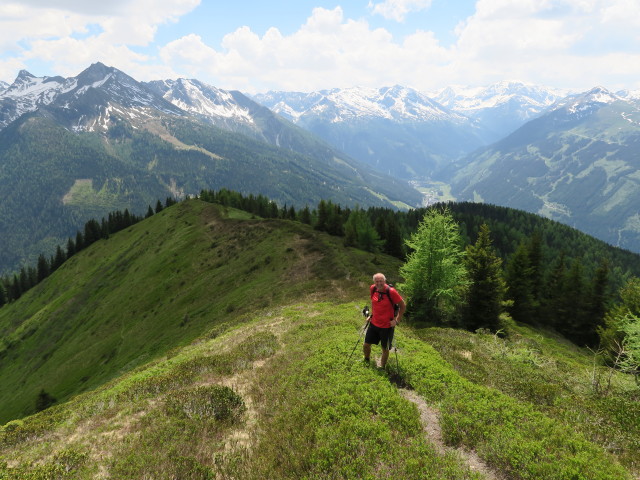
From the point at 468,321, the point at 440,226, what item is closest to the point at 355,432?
the point at 440,226

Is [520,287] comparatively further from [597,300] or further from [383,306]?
[383,306]

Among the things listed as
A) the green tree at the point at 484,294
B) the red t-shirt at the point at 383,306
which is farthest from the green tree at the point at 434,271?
the red t-shirt at the point at 383,306

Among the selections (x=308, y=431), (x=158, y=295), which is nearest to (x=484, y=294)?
(x=308, y=431)

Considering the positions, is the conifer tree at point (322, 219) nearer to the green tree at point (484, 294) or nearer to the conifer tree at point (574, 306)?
the green tree at point (484, 294)

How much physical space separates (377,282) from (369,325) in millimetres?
2275

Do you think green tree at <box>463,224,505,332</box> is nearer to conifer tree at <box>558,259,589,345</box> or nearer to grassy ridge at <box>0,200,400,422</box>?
grassy ridge at <box>0,200,400,422</box>

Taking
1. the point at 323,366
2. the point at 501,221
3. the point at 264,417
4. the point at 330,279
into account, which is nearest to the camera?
the point at 264,417

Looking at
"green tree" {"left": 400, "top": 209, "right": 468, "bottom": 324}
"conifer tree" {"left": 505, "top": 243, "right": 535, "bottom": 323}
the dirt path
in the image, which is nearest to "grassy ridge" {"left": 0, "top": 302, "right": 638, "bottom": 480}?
the dirt path

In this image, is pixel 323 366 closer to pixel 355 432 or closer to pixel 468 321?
pixel 355 432

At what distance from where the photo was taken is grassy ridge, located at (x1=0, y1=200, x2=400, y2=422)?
47.2m

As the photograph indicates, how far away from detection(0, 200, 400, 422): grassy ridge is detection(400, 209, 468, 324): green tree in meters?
10.1

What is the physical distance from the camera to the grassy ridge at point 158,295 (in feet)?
155

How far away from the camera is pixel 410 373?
49.0 ft

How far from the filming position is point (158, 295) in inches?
2510
